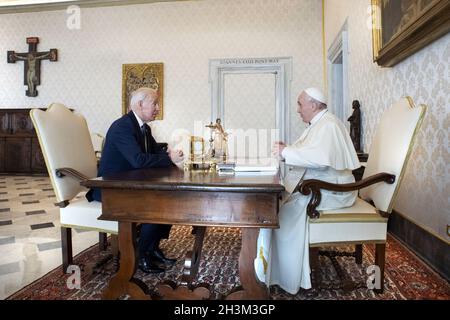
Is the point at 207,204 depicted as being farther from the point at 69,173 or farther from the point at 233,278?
the point at 69,173

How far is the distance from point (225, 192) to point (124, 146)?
3.32 feet

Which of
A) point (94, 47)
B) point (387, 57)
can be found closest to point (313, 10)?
point (387, 57)

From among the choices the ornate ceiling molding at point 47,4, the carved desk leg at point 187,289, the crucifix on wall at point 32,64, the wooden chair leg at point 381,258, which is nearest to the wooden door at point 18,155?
the crucifix on wall at point 32,64

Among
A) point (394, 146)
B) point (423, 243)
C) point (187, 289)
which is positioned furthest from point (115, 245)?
point (423, 243)

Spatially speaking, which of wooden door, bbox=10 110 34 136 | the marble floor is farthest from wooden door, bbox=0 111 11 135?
the marble floor

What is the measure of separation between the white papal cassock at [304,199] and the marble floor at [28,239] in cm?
165

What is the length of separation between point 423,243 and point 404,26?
1731 mm

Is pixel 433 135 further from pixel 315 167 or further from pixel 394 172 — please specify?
pixel 315 167

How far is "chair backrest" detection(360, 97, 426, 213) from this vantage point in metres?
1.81

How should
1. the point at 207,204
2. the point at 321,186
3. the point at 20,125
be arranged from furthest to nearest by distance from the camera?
the point at 20,125 → the point at 321,186 → the point at 207,204

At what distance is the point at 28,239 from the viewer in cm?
309

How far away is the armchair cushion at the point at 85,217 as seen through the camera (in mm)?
2061

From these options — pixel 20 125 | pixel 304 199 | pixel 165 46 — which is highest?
pixel 165 46
